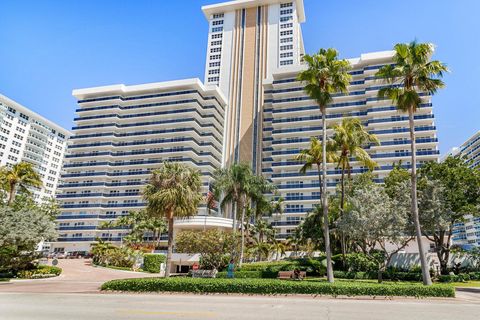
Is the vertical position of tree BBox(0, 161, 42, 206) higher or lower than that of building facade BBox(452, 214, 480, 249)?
lower

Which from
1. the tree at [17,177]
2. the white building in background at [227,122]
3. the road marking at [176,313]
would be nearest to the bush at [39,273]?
the tree at [17,177]

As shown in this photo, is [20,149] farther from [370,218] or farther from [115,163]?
[370,218]

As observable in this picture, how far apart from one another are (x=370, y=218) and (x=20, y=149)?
131160 millimetres

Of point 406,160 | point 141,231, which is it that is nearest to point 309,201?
point 406,160

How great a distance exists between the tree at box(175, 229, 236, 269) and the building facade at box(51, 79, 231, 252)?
169 ft

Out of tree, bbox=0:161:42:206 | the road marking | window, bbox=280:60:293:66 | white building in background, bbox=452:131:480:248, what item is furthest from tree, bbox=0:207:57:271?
white building in background, bbox=452:131:480:248

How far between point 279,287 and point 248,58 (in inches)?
3826

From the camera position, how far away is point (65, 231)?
101m

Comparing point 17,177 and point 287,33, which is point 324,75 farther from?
point 287,33

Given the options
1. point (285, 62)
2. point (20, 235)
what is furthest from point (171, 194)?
point (285, 62)

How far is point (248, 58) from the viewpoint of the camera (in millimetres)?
110625

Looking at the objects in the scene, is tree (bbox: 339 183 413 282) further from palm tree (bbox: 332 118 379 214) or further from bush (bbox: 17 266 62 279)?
bush (bbox: 17 266 62 279)

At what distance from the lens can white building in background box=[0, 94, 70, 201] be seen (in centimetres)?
11956

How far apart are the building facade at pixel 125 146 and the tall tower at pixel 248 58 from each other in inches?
212
